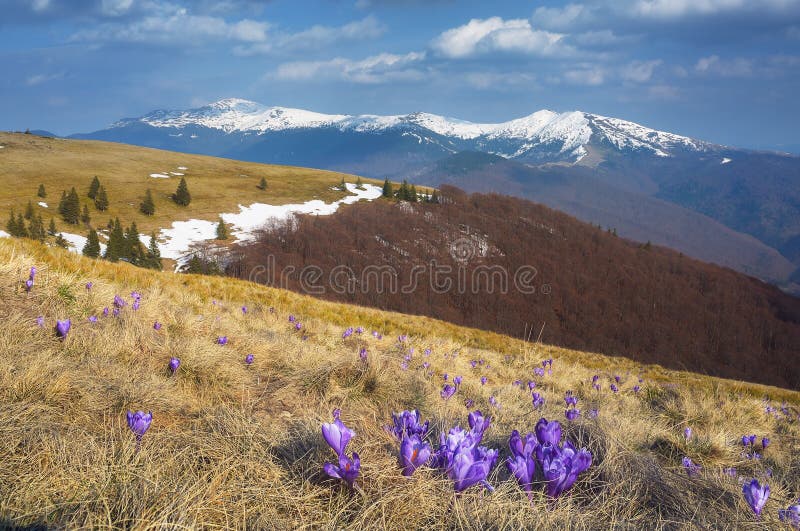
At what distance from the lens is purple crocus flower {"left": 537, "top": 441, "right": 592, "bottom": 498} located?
1.78 meters

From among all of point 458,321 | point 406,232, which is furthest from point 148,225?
point 458,321

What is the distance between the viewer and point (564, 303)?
329 ft

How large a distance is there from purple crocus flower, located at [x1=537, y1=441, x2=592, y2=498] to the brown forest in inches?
2822

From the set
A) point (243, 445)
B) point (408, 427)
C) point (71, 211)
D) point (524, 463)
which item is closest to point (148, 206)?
point (71, 211)

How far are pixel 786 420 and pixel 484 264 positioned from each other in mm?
103289

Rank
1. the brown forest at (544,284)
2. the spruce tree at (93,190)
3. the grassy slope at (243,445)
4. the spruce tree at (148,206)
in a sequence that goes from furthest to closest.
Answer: the brown forest at (544,284), the spruce tree at (93,190), the spruce tree at (148,206), the grassy slope at (243,445)

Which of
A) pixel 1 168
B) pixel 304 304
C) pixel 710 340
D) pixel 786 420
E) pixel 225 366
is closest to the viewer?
pixel 225 366

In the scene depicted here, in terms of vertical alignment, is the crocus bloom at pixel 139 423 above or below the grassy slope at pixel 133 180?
below

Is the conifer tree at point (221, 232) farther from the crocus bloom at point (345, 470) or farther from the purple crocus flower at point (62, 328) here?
the crocus bloom at point (345, 470)

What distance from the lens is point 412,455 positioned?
1738 millimetres

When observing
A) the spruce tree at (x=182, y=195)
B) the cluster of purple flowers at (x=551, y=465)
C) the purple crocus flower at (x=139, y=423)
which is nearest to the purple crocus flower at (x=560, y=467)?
the cluster of purple flowers at (x=551, y=465)

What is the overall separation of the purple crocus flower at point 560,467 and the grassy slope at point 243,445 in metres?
0.08

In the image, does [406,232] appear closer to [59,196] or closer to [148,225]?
[148,225]

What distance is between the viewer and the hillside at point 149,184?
67.9 metres
